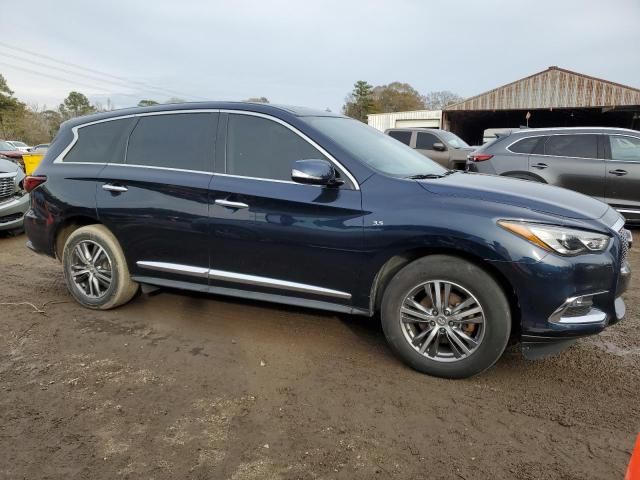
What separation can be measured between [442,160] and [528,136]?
13.5 ft

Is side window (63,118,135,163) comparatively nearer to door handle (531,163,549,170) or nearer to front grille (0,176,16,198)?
front grille (0,176,16,198)

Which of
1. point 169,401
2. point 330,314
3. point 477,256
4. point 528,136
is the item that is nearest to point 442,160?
point 528,136

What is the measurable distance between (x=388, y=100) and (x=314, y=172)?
7619 cm

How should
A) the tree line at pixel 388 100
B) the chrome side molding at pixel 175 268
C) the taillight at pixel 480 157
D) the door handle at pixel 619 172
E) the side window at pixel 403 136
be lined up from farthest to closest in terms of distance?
the tree line at pixel 388 100 < the side window at pixel 403 136 < the taillight at pixel 480 157 < the door handle at pixel 619 172 < the chrome side molding at pixel 175 268

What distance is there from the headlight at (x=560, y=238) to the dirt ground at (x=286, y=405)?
35.8 inches

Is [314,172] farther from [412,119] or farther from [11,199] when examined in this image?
[412,119]

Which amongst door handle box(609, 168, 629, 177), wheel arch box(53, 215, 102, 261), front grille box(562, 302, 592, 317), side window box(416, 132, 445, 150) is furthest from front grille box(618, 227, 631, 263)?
side window box(416, 132, 445, 150)

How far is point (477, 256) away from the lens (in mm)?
2938

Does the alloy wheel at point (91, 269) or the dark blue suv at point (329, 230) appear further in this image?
the alloy wheel at point (91, 269)

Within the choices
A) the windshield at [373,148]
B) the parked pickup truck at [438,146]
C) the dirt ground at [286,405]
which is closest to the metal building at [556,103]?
the parked pickup truck at [438,146]

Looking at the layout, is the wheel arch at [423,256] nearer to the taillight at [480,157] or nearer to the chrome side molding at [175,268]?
the chrome side molding at [175,268]

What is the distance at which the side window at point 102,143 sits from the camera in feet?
14.0

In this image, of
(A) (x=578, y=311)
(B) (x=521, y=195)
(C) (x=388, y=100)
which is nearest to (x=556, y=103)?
(B) (x=521, y=195)

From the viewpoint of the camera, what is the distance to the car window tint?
785 cm
